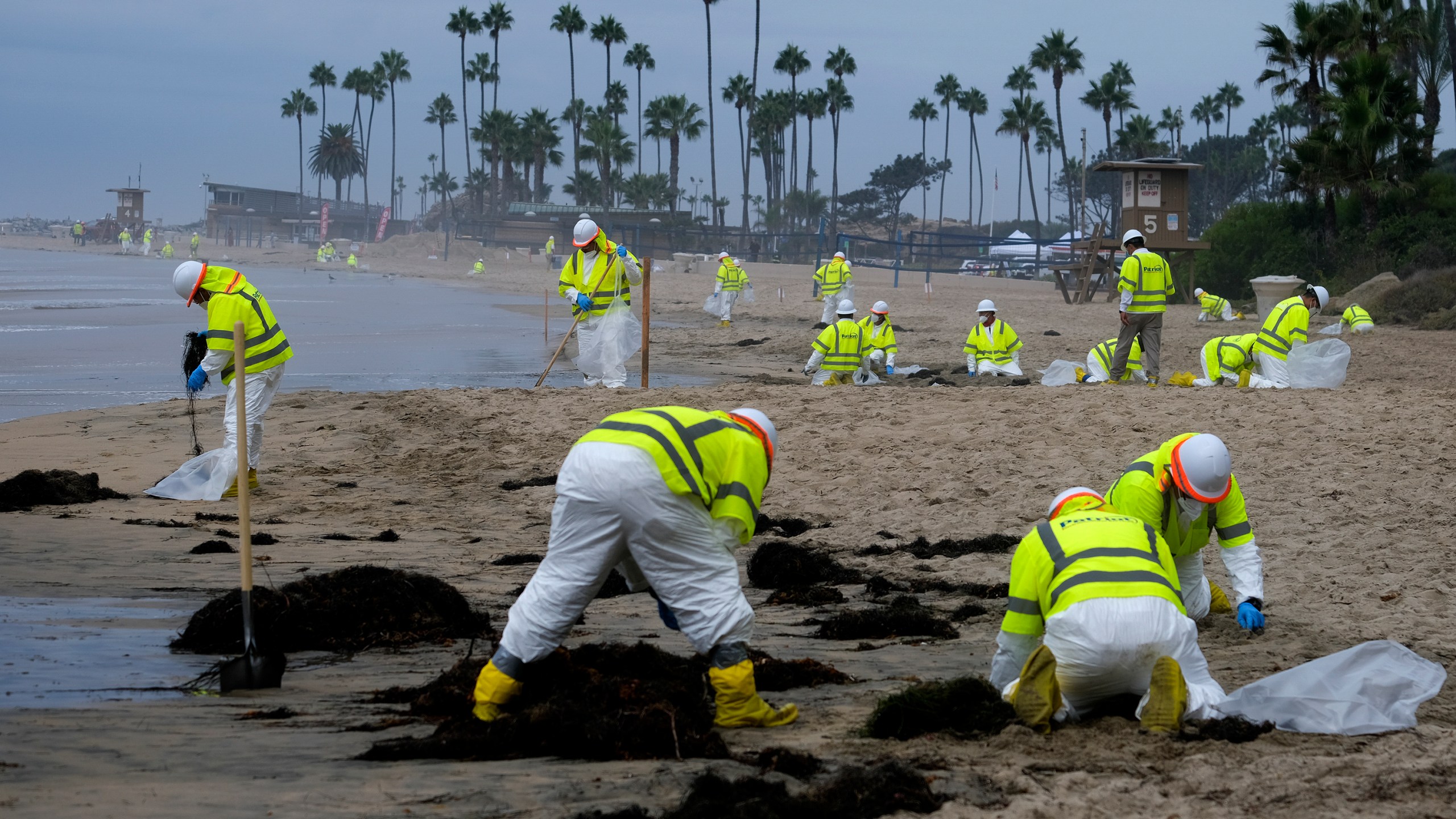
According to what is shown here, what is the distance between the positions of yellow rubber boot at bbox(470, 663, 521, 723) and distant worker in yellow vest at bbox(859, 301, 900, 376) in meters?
11.9

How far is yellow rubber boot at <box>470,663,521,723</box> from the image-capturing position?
14.6 feet

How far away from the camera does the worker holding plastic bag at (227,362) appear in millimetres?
9828

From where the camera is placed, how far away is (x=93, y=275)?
5269cm

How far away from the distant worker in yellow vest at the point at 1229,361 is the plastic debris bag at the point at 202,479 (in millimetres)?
9826

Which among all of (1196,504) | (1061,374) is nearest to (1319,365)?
(1061,374)

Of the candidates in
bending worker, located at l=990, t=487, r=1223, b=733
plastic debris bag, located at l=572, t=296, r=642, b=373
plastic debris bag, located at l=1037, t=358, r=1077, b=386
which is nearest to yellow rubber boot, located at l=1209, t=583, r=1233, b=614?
bending worker, located at l=990, t=487, r=1223, b=733

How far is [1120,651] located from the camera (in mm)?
4426

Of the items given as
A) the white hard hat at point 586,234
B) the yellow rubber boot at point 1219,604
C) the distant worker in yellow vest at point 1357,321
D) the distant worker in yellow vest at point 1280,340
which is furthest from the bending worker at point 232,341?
the distant worker in yellow vest at point 1357,321

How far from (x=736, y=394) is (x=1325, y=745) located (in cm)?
935

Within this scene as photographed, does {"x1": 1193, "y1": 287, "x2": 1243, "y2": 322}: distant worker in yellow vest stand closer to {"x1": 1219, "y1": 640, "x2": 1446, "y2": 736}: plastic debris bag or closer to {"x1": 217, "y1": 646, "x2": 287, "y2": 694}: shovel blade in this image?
{"x1": 1219, "y1": 640, "x2": 1446, "y2": 736}: plastic debris bag

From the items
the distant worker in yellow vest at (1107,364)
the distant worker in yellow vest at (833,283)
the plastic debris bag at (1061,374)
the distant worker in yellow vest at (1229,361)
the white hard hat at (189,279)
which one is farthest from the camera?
the distant worker in yellow vest at (833,283)

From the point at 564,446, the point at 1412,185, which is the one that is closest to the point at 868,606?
the point at 564,446

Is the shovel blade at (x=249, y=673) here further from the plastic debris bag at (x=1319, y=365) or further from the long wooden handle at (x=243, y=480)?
the plastic debris bag at (x=1319, y=365)

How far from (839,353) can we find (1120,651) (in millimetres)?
11464
